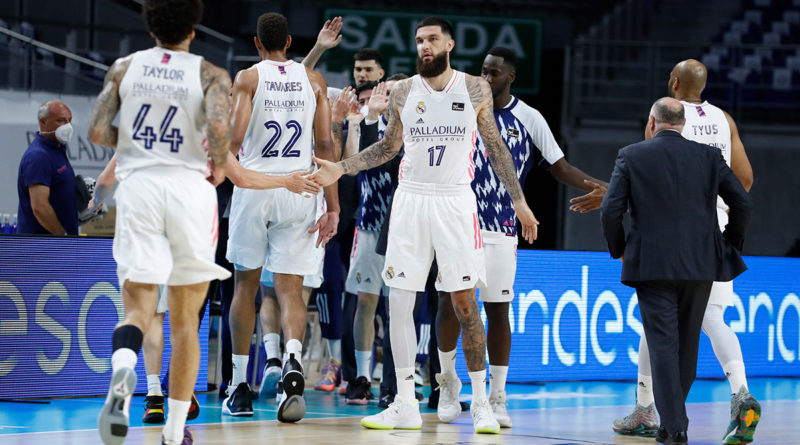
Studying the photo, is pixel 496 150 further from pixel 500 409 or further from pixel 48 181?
pixel 48 181

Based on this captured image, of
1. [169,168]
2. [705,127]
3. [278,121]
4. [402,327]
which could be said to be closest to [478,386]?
[402,327]

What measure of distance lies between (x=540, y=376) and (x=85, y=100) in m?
6.83

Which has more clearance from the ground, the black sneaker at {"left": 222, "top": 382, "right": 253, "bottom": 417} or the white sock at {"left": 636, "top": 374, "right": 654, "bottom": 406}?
the white sock at {"left": 636, "top": 374, "right": 654, "bottom": 406}

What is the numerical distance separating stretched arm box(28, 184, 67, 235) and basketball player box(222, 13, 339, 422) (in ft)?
6.54

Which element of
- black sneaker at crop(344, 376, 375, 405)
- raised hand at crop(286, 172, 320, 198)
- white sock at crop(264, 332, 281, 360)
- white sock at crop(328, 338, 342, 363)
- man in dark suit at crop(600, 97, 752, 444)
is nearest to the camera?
man in dark suit at crop(600, 97, 752, 444)

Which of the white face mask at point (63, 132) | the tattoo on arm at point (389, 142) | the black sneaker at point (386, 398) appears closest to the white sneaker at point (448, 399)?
the black sneaker at point (386, 398)

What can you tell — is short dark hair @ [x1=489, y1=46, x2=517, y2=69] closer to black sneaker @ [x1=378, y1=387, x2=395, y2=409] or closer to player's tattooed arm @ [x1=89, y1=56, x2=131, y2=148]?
black sneaker @ [x1=378, y1=387, x2=395, y2=409]

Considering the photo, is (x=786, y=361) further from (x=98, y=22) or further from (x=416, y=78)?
(x=98, y=22)

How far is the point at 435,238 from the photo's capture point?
597 cm

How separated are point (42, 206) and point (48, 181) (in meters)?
0.19

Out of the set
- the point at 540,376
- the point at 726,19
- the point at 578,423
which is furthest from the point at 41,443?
the point at 726,19

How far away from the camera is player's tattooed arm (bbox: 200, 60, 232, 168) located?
457 cm

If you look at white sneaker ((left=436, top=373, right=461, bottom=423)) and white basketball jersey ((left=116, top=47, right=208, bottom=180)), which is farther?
white sneaker ((left=436, top=373, right=461, bottom=423))

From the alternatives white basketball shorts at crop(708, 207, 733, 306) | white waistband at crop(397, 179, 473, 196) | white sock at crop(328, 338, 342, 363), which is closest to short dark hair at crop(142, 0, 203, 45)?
white waistband at crop(397, 179, 473, 196)
